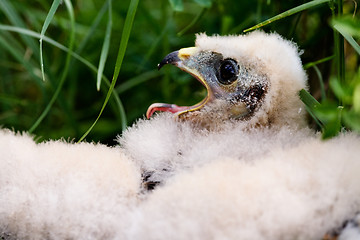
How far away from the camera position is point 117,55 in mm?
1979

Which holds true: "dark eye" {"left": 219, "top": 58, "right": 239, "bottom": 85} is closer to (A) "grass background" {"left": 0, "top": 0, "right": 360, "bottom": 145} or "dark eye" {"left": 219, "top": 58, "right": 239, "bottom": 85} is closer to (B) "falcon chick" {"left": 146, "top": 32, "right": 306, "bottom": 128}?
(B) "falcon chick" {"left": 146, "top": 32, "right": 306, "bottom": 128}

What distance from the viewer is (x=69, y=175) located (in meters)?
1.02

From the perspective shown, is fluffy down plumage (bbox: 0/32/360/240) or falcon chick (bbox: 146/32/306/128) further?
falcon chick (bbox: 146/32/306/128)

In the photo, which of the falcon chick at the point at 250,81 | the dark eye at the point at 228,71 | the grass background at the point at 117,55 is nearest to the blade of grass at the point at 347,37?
the falcon chick at the point at 250,81

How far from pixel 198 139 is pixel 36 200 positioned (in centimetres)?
40

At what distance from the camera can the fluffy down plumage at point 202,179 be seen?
0.86m

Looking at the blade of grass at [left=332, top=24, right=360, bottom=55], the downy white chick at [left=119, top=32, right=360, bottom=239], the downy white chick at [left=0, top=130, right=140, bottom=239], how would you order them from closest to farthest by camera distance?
the downy white chick at [left=119, top=32, right=360, bottom=239]
the downy white chick at [left=0, top=130, right=140, bottom=239]
the blade of grass at [left=332, top=24, right=360, bottom=55]

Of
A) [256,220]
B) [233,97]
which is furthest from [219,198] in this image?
[233,97]

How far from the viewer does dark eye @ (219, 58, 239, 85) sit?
4.29 ft

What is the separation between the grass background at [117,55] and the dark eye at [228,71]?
0.27 metres

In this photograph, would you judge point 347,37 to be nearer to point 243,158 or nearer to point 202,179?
point 243,158

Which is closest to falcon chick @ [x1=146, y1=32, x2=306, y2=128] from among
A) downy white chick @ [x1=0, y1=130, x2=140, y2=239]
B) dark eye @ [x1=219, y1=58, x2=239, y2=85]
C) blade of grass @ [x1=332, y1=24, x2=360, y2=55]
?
dark eye @ [x1=219, y1=58, x2=239, y2=85]

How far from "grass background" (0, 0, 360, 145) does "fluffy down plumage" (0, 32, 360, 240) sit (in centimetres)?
42

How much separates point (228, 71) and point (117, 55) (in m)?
0.78
